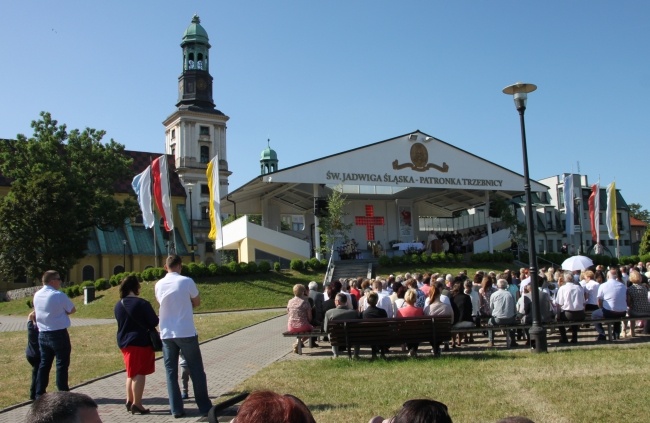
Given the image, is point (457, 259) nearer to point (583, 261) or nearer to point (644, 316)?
point (583, 261)

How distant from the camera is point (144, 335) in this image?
335 inches

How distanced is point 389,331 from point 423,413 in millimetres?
9820

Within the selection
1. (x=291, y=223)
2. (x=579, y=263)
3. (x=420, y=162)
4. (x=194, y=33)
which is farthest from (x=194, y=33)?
(x=579, y=263)

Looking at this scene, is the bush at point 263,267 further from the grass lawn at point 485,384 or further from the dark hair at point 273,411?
the dark hair at point 273,411

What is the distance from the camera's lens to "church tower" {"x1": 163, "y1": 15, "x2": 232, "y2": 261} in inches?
3034

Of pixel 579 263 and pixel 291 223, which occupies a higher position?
pixel 291 223

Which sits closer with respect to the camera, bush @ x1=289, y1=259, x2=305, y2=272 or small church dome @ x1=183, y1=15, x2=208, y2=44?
→ bush @ x1=289, y1=259, x2=305, y2=272

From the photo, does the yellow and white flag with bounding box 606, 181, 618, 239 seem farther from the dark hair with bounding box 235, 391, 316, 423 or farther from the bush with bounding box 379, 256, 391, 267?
the dark hair with bounding box 235, 391, 316, 423

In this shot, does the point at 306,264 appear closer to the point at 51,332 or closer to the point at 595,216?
the point at 595,216

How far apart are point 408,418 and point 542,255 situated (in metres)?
40.9

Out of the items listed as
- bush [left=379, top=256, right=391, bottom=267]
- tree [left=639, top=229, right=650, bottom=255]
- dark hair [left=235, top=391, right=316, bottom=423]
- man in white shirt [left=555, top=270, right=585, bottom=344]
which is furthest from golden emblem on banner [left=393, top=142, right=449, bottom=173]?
dark hair [left=235, top=391, right=316, bottom=423]

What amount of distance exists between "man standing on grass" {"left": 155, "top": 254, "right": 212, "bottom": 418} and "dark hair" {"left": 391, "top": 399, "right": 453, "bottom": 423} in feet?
19.3

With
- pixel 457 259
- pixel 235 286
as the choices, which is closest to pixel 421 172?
pixel 457 259

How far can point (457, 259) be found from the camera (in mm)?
39062
